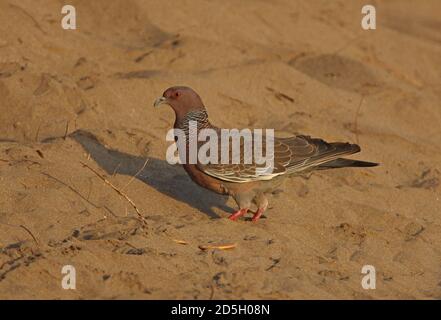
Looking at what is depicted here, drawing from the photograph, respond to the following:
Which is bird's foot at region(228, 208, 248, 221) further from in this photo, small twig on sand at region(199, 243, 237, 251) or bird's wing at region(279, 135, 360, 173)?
small twig on sand at region(199, 243, 237, 251)

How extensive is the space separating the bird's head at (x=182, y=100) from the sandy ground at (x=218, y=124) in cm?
65

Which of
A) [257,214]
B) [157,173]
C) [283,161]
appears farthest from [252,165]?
[157,173]

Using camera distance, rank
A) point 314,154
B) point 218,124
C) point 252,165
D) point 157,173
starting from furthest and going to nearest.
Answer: point 218,124 < point 157,173 < point 314,154 < point 252,165

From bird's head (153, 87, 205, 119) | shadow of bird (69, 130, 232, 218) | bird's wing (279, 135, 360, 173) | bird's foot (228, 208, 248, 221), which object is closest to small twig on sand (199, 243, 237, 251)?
bird's foot (228, 208, 248, 221)

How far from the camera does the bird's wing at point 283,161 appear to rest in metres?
6.77

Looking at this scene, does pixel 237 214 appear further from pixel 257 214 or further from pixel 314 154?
pixel 314 154

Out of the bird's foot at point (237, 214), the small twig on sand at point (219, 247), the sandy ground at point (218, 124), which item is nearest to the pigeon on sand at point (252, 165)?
the bird's foot at point (237, 214)

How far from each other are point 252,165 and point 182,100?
0.80 meters

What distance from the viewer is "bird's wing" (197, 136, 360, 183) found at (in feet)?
22.2

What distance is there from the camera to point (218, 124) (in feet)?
28.1

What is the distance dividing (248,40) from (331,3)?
295cm

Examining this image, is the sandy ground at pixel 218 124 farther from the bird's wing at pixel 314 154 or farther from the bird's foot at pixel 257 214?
the bird's wing at pixel 314 154

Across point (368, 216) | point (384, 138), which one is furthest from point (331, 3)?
point (368, 216)

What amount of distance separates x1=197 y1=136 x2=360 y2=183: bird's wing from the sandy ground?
371mm
